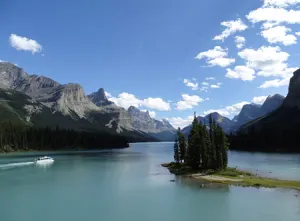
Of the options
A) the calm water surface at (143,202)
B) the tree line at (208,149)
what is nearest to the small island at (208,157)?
the tree line at (208,149)

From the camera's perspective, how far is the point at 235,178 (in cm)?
9250

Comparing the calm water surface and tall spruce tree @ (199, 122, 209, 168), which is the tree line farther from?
the calm water surface

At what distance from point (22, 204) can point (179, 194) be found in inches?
1360

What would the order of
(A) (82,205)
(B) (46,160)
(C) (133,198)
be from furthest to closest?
(B) (46,160)
(C) (133,198)
(A) (82,205)

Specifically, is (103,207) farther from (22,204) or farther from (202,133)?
(202,133)

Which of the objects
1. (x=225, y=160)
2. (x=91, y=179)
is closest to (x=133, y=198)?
(x=91, y=179)

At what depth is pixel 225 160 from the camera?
11031cm

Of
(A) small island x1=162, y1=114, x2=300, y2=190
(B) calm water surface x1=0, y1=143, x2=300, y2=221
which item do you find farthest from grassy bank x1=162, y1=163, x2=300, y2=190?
(B) calm water surface x1=0, y1=143, x2=300, y2=221

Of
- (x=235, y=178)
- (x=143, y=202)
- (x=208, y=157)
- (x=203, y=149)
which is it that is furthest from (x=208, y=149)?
(x=143, y=202)

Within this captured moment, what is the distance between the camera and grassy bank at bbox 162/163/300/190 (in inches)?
3167

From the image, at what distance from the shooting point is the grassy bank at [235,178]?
80438mm

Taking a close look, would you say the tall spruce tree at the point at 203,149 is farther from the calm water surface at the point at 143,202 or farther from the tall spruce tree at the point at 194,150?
the calm water surface at the point at 143,202

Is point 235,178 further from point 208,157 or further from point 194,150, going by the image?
point 194,150

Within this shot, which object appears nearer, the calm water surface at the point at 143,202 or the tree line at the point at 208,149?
the calm water surface at the point at 143,202
